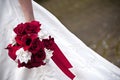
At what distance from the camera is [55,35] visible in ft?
6.95

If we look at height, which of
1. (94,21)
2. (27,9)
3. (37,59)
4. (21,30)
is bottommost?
(37,59)

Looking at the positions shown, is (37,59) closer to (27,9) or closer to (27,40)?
(27,40)

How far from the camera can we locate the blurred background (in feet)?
10.1

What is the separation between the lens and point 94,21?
3.71m

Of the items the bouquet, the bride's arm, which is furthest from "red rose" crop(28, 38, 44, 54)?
the bride's arm

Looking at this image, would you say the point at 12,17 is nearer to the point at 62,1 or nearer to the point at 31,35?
the point at 31,35

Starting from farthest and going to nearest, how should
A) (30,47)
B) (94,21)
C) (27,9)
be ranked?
(94,21) → (27,9) → (30,47)

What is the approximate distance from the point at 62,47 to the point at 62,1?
8.42 ft

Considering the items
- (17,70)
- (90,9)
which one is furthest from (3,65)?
(90,9)

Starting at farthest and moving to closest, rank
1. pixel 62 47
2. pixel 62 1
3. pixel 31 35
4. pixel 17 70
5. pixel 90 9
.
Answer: pixel 62 1 < pixel 90 9 < pixel 62 47 < pixel 17 70 < pixel 31 35

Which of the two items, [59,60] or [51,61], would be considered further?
[51,61]

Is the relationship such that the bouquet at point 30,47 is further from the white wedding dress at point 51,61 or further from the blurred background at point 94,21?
the blurred background at point 94,21

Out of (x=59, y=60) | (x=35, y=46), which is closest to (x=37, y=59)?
(x=35, y=46)

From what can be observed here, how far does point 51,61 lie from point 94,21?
6.63 feet
